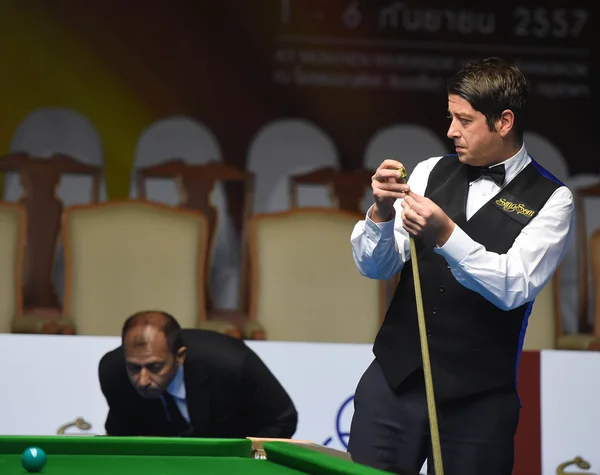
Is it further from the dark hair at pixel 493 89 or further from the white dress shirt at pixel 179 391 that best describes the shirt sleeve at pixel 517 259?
the white dress shirt at pixel 179 391

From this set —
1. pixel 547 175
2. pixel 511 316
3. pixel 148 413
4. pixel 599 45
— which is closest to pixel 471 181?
pixel 547 175

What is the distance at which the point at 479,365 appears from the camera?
2.38 m

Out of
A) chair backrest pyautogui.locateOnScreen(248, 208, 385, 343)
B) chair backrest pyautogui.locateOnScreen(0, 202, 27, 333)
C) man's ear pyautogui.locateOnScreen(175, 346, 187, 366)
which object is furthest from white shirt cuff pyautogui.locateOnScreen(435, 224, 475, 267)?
chair backrest pyautogui.locateOnScreen(0, 202, 27, 333)

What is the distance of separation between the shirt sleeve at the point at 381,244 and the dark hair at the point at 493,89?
286 millimetres

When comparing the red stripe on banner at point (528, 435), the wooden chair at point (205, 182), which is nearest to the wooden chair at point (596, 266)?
the red stripe on banner at point (528, 435)

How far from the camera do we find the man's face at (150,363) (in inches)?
161

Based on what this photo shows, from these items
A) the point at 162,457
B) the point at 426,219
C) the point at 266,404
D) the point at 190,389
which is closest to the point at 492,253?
the point at 426,219

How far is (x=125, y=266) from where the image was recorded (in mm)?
4574

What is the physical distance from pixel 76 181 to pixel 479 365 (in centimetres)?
334

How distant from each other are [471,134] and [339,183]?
9.76 ft

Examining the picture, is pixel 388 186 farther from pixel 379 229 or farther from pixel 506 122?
pixel 506 122

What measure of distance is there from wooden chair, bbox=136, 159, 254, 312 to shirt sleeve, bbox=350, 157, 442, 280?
2768 millimetres

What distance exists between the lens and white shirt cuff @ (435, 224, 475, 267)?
2.25 meters

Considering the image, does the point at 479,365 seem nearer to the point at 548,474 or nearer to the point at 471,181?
the point at 471,181
